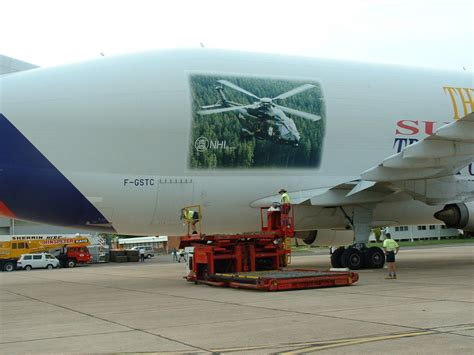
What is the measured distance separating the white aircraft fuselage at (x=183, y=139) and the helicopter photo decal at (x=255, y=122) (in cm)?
4

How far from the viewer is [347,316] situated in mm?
9688

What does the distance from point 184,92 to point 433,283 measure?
886cm

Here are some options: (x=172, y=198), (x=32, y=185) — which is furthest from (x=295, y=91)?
(x=32, y=185)

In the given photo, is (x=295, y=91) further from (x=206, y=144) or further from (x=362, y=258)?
(x=362, y=258)

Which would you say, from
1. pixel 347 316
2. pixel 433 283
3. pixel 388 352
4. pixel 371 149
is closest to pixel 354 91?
pixel 371 149

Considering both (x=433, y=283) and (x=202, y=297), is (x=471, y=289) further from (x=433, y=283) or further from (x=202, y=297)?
(x=202, y=297)

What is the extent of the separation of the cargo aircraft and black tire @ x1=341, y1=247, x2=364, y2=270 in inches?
1.5

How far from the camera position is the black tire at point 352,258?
19438 millimetres

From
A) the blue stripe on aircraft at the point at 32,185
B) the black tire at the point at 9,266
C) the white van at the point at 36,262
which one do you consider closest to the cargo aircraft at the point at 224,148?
the blue stripe on aircraft at the point at 32,185

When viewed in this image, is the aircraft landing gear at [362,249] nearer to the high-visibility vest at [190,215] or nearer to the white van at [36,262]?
the high-visibility vest at [190,215]

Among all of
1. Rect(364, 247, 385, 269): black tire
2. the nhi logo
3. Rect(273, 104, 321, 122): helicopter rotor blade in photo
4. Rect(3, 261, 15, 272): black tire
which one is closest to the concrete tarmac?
Rect(364, 247, 385, 269): black tire

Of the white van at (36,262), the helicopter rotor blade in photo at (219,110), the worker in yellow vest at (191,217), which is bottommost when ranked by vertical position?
the white van at (36,262)

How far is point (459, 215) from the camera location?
20.1 meters

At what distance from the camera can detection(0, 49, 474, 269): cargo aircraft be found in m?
17.3
